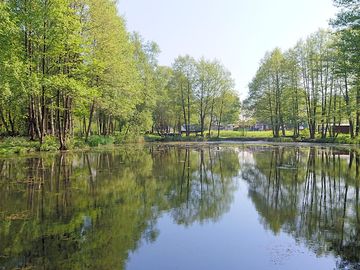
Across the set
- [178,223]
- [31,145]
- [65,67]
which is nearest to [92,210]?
Answer: [178,223]

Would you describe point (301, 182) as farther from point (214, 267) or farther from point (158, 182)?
point (214, 267)

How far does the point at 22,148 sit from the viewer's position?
24203 millimetres

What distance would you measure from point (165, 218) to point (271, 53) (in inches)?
2077

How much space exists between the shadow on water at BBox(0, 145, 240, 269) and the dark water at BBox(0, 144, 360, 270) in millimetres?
24

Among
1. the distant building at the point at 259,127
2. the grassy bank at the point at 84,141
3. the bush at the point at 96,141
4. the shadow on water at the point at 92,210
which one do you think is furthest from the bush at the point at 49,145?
the distant building at the point at 259,127

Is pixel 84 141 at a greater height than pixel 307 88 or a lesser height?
lesser

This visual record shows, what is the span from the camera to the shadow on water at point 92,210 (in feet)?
18.0

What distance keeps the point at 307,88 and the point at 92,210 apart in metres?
46.6

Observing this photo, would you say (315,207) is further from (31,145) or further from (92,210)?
(31,145)

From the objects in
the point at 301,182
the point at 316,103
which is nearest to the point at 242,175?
the point at 301,182

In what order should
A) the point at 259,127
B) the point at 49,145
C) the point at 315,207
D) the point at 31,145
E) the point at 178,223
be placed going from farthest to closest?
1. the point at 259,127
2. the point at 49,145
3. the point at 31,145
4. the point at 315,207
5. the point at 178,223

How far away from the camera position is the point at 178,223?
24.7 feet

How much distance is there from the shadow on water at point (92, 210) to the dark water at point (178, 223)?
1.0 inches

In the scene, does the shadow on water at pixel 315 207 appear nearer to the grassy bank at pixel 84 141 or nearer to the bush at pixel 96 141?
the grassy bank at pixel 84 141
